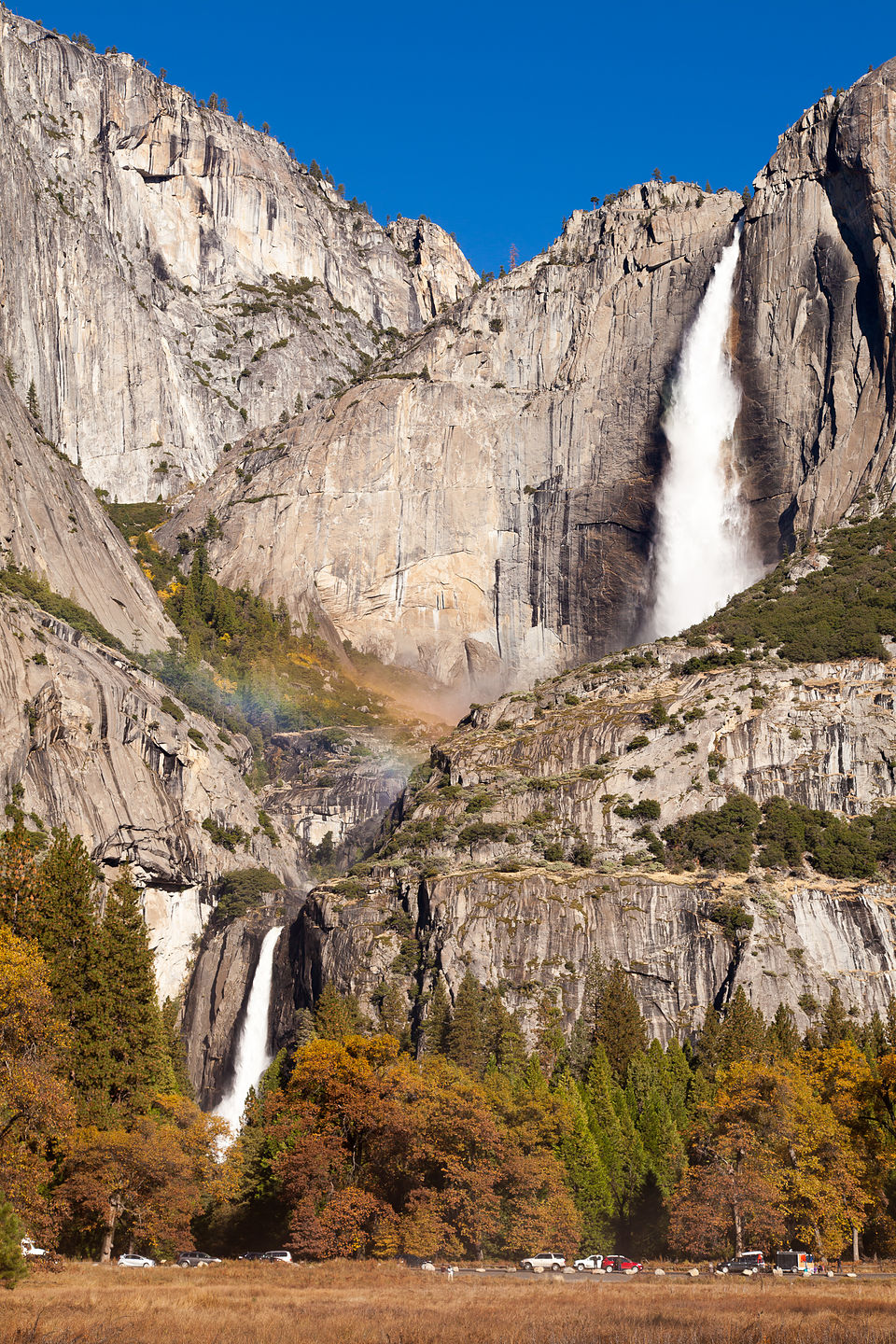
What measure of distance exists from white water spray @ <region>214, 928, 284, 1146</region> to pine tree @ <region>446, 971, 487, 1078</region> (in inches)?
911

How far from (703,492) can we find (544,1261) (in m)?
115

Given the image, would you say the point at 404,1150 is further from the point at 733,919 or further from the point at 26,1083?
the point at 733,919

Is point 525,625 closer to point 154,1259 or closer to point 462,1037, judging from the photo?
point 462,1037

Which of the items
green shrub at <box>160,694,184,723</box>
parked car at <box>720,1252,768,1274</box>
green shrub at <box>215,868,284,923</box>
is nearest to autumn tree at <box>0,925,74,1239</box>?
parked car at <box>720,1252,768,1274</box>

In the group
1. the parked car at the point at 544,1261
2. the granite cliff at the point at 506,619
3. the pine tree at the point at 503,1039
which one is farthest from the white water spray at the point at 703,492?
the parked car at the point at 544,1261

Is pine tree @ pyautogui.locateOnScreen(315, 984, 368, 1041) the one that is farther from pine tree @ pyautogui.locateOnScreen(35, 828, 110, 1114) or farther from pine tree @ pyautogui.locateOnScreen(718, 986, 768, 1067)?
pine tree @ pyautogui.locateOnScreen(718, 986, 768, 1067)

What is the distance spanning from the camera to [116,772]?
121688mm

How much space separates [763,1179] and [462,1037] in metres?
25.4

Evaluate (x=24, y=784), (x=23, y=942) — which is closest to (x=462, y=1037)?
(x=23, y=942)

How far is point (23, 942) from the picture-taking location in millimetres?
54094

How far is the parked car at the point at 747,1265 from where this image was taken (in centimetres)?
5842

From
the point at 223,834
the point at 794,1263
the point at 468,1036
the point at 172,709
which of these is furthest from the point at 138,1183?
the point at 172,709

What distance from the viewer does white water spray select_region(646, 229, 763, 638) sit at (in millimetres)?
163125

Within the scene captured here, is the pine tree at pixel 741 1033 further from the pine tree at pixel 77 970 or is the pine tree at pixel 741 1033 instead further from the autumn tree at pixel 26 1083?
the autumn tree at pixel 26 1083
